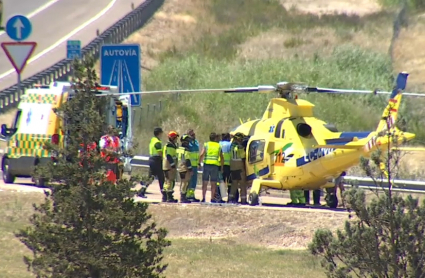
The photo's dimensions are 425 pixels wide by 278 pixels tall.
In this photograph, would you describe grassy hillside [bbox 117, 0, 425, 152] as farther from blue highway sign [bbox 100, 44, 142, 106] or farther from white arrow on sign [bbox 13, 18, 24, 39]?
white arrow on sign [bbox 13, 18, 24, 39]

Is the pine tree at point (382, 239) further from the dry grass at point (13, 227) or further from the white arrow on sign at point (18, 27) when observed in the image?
the white arrow on sign at point (18, 27)

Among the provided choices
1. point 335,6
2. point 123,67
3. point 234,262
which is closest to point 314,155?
point 234,262

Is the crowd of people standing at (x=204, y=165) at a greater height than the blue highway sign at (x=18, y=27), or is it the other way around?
the blue highway sign at (x=18, y=27)

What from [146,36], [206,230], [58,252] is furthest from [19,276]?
[146,36]

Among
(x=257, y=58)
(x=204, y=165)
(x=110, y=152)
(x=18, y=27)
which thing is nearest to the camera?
(x=110, y=152)

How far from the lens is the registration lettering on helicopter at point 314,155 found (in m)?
22.3

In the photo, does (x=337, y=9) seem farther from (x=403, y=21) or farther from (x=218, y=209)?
(x=218, y=209)

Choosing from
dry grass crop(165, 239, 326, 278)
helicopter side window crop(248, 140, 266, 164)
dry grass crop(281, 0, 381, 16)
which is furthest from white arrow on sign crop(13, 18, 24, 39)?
dry grass crop(281, 0, 381, 16)

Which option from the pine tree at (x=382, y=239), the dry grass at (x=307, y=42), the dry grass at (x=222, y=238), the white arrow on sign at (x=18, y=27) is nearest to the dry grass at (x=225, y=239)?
the dry grass at (x=222, y=238)

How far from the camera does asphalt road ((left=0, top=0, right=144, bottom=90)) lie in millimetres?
51094

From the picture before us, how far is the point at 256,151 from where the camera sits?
949 inches

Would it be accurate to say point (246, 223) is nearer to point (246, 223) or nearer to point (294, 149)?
point (246, 223)

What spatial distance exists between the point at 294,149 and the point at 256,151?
4.08 feet

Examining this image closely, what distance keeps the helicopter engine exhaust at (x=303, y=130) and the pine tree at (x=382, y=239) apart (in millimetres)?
11006
